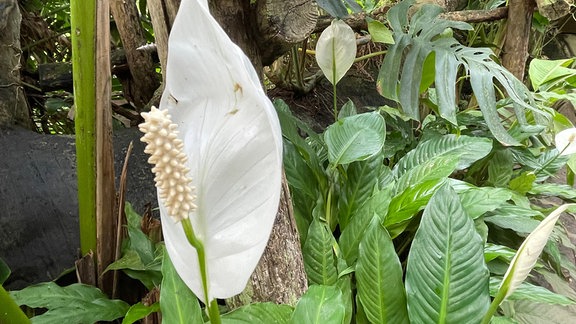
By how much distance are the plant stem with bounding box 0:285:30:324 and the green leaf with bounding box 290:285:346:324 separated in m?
0.28

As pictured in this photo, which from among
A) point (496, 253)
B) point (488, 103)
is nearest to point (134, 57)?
point (488, 103)

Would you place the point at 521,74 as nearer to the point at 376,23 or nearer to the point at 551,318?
the point at 376,23

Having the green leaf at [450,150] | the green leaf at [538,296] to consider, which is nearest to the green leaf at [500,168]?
the green leaf at [450,150]

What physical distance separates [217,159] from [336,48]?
27.5 inches

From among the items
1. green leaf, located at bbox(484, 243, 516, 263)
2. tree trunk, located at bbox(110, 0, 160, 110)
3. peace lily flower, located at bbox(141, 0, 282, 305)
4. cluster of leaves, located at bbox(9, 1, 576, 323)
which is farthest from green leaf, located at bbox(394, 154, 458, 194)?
tree trunk, located at bbox(110, 0, 160, 110)

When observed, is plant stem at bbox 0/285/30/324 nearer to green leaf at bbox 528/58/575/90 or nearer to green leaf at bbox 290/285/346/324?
green leaf at bbox 290/285/346/324

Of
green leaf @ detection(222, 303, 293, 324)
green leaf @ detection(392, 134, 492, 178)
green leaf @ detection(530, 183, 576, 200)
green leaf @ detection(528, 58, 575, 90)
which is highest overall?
green leaf @ detection(222, 303, 293, 324)

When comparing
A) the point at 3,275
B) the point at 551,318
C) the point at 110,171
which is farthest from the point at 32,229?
the point at 551,318

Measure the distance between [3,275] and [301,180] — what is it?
0.54m

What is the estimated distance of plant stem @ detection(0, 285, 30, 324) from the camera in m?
0.40

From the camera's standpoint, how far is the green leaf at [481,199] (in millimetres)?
770

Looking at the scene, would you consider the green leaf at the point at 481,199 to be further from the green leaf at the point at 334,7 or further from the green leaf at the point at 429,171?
the green leaf at the point at 334,7

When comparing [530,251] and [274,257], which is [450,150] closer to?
[274,257]

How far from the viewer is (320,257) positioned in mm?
729
